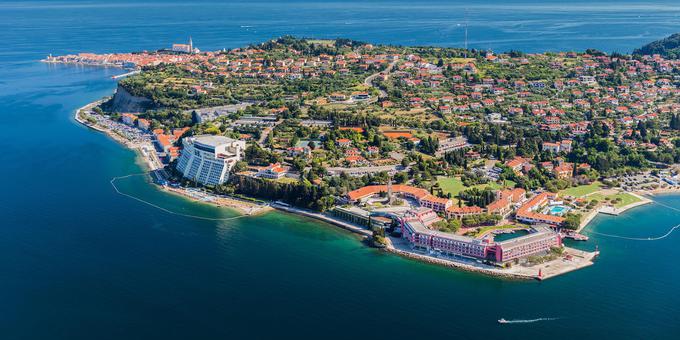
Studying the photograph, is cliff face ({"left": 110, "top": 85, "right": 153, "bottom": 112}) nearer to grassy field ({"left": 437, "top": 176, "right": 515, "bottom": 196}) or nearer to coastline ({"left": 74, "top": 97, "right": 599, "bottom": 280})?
coastline ({"left": 74, "top": 97, "right": 599, "bottom": 280})

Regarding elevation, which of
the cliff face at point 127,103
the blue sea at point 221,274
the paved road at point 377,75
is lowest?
the blue sea at point 221,274

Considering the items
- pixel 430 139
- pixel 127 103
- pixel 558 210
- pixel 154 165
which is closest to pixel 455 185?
pixel 558 210

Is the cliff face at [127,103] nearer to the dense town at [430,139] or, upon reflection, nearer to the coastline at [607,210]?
the dense town at [430,139]

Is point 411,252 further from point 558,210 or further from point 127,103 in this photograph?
point 127,103

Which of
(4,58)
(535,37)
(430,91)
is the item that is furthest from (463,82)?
(4,58)

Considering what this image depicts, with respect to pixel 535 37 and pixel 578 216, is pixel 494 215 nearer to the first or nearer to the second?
pixel 578 216

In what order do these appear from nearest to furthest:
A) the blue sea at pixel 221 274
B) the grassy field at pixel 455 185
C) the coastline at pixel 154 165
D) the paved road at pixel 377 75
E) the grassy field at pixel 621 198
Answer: the blue sea at pixel 221 274
the coastline at pixel 154 165
the grassy field at pixel 621 198
the grassy field at pixel 455 185
the paved road at pixel 377 75

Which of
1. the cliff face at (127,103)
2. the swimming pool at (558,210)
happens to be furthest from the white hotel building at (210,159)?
the swimming pool at (558,210)

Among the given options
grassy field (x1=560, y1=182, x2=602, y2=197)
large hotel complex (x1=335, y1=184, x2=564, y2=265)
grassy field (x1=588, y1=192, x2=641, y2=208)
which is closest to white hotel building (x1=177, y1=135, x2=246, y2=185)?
large hotel complex (x1=335, y1=184, x2=564, y2=265)
